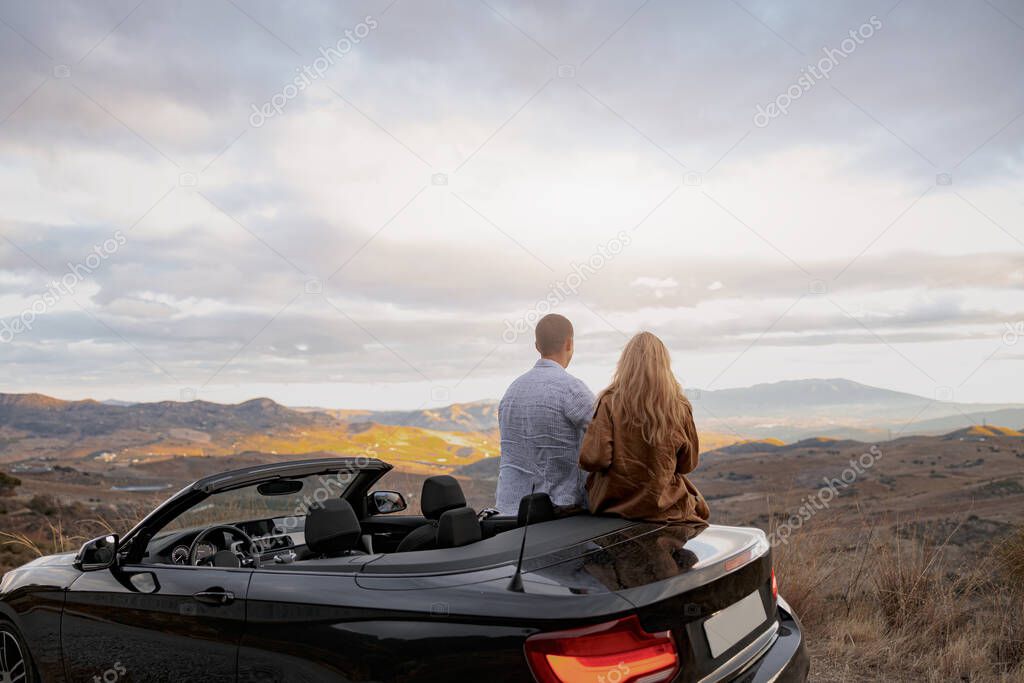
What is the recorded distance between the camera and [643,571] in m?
2.28

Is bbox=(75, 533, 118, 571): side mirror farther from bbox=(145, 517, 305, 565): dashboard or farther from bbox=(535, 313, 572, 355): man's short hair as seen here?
bbox=(535, 313, 572, 355): man's short hair

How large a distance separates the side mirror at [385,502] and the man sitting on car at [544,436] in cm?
65

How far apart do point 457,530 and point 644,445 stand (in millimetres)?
1088

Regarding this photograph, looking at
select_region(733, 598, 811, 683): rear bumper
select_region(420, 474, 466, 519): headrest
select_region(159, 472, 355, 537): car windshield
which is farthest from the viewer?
select_region(420, 474, 466, 519): headrest

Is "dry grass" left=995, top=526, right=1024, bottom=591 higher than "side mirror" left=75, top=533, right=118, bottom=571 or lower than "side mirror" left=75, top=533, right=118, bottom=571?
lower

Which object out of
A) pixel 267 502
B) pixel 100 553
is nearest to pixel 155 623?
pixel 100 553

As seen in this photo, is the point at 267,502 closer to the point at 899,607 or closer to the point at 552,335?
the point at 552,335

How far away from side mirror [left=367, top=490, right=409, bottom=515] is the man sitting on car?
2.14 feet

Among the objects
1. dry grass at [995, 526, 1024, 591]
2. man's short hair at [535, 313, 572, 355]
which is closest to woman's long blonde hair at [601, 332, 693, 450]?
man's short hair at [535, 313, 572, 355]

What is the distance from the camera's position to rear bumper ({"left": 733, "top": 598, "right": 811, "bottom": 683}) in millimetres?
2461

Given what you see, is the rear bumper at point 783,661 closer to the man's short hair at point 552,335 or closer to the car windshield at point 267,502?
the car windshield at point 267,502

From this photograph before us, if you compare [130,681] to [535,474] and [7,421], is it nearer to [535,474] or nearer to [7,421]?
[535,474]

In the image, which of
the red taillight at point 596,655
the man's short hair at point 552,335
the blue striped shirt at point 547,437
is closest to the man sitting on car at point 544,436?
the blue striped shirt at point 547,437

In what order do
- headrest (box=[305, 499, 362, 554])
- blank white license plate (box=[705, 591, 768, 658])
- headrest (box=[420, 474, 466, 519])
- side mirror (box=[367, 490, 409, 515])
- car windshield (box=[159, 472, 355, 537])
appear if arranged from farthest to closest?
side mirror (box=[367, 490, 409, 515])
headrest (box=[420, 474, 466, 519])
car windshield (box=[159, 472, 355, 537])
headrest (box=[305, 499, 362, 554])
blank white license plate (box=[705, 591, 768, 658])
